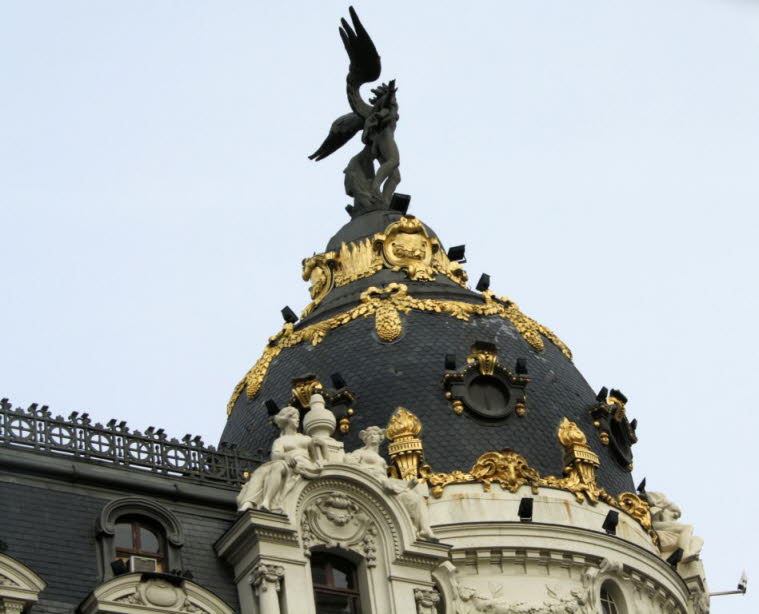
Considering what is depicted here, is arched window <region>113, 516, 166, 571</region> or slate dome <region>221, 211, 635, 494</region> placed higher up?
slate dome <region>221, 211, 635, 494</region>

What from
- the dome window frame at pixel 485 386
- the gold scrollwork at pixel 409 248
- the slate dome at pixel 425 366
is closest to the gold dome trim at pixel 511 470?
the slate dome at pixel 425 366

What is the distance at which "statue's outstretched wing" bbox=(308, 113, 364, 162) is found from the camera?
218ft

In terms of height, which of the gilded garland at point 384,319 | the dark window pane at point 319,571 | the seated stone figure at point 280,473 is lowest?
the dark window pane at point 319,571

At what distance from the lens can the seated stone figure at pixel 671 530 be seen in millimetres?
57688

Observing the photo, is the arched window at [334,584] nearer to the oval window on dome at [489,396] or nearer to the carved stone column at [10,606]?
the carved stone column at [10,606]

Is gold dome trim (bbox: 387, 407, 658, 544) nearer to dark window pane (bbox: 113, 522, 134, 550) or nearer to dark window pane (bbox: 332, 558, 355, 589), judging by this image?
dark window pane (bbox: 332, 558, 355, 589)

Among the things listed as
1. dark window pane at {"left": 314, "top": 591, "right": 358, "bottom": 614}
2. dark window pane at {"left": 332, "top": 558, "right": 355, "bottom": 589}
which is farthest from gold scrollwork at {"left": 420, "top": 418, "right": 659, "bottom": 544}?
dark window pane at {"left": 314, "top": 591, "right": 358, "bottom": 614}

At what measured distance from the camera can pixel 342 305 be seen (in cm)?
5909

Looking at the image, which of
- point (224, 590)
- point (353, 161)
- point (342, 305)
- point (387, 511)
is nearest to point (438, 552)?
point (387, 511)

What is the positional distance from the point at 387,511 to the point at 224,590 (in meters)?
3.97

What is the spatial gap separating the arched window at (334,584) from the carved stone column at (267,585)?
125cm

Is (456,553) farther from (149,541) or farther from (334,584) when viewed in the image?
(149,541)

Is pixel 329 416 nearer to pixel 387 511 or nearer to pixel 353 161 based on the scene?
pixel 387 511

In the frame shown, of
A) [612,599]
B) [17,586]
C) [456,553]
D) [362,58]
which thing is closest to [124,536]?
[17,586]
